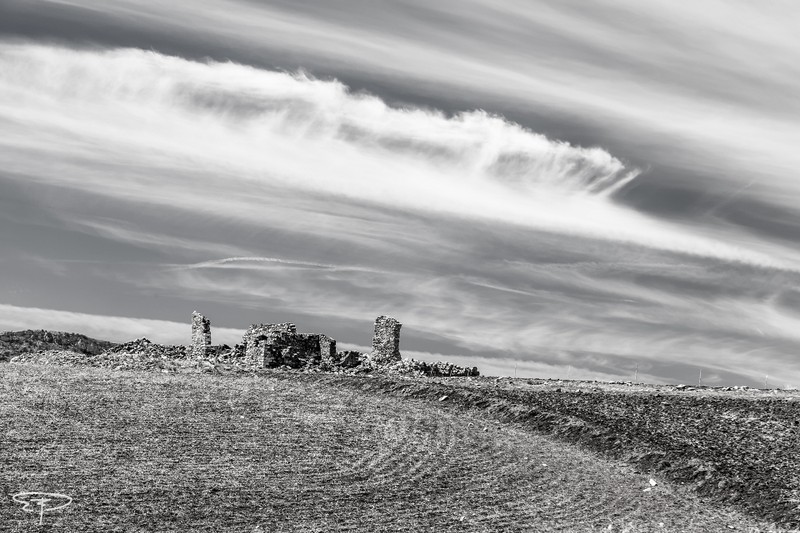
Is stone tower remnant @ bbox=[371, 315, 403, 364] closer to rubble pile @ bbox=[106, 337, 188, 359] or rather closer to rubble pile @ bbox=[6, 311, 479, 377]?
rubble pile @ bbox=[6, 311, 479, 377]

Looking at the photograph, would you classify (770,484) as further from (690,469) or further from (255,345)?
(255,345)

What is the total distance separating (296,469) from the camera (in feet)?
72.4

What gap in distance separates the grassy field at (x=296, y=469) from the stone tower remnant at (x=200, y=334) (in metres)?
13.7

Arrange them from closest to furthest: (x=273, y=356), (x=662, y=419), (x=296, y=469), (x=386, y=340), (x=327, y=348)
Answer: (x=296, y=469) → (x=662, y=419) → (x=273, y=356) → (x=386, y=340) → (x=327, y=348)

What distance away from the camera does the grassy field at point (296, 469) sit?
18.9 m

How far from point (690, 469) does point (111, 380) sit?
17.7 m

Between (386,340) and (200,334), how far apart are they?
8.40m

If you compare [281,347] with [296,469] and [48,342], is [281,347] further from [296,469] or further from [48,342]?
[48,342]

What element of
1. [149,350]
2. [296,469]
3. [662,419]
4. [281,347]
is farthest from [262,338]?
[296,469]

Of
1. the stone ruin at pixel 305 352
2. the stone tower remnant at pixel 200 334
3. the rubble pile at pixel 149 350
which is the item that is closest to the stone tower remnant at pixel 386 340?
the stone ruin at pixel 305 352

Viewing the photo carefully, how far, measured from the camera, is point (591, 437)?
27062mm

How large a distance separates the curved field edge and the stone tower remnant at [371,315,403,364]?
8.24 meters

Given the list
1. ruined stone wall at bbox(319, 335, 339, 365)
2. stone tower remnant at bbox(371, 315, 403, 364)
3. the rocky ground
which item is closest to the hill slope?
ruined stone wall at bbox(319, 335, 339, 365)

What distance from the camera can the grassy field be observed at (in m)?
18.9
